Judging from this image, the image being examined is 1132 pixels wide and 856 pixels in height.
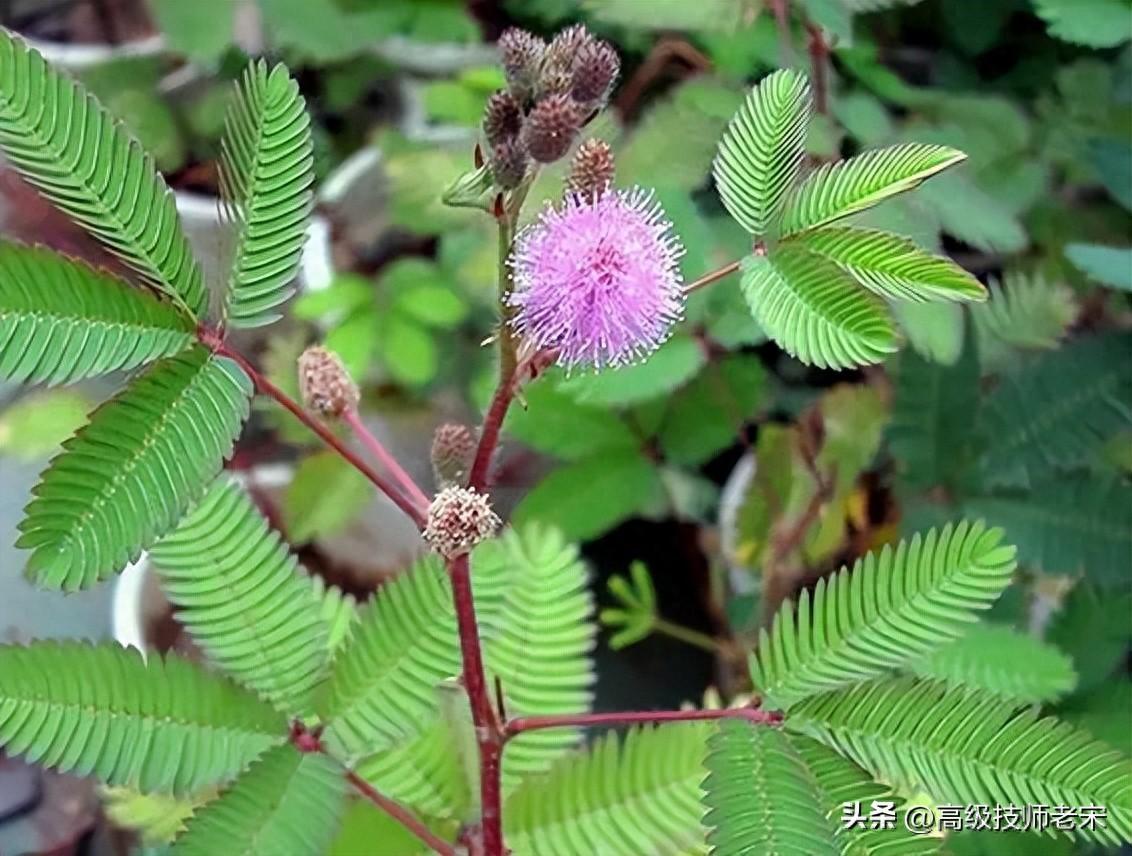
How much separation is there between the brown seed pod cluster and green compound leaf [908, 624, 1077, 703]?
348 millimetres

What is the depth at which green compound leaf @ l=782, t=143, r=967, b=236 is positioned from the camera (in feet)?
1.33

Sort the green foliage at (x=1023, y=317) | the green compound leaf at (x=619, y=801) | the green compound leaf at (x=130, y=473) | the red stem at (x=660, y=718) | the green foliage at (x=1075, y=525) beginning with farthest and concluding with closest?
the green foliage at (x=1023, y=317), the green foliage at (x=1075, y=525), the green compound leaf at (x=619, y=801), the red stem at (x=660, y=718), the green compound leaf at (x=130, y=473)

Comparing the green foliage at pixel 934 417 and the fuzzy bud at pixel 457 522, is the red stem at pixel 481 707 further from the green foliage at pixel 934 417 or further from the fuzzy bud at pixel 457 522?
the green foliage at pixel 934 417

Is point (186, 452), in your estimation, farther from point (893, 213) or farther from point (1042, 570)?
point (1042, 570)

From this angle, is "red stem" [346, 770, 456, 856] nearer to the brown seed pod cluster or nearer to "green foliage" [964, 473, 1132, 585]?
the brown seed pod cluster

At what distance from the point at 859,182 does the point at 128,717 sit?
0.31 meters

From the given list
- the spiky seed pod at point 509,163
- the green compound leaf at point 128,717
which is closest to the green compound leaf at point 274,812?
the green compound leaf at point 128,717

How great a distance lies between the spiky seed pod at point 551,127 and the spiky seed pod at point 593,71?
12 millimetres

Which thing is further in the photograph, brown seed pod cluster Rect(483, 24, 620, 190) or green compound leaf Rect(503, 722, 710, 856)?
green compound leaf Rect(503, 722, 710, 856)

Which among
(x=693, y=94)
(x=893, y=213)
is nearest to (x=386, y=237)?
(x=693, y=94)

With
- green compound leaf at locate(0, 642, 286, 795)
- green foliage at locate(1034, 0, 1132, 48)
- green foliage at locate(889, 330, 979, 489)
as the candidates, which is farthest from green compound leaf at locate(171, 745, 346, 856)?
green foliage at locate(1034, 0, 1132, 48)

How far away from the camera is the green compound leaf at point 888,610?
47 centimetres

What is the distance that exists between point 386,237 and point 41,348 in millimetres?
820

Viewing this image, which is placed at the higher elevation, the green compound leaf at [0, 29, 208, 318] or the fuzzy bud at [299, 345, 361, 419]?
the green compound leaf at [0, 29, 208, 318]
